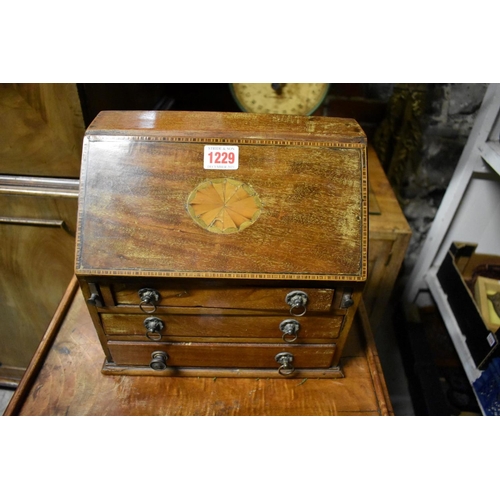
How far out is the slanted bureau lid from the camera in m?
0.89

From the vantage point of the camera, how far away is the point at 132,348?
1075 mm

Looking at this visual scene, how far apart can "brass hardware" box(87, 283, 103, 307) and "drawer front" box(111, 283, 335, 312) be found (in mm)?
35

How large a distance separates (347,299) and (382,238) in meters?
0.56

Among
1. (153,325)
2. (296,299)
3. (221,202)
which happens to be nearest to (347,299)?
(296,299)

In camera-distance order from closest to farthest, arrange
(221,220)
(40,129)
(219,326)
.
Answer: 1. (221,220)
2. (219,326)
3. (40,129)

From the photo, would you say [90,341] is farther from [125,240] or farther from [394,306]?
[394,306]

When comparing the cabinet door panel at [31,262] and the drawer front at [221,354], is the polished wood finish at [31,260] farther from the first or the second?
the drawer front at [221,354]

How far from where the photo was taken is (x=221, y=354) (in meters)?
1.09

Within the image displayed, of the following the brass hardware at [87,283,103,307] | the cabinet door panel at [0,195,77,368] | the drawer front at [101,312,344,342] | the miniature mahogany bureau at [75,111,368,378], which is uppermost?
the miniature mahogany bureau at [75,111,368,378]

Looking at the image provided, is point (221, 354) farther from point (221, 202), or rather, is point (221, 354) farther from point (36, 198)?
point (36, 198)

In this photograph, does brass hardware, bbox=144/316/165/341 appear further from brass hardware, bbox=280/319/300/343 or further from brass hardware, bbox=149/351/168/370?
brass hardware, bbox=280/319/300/343

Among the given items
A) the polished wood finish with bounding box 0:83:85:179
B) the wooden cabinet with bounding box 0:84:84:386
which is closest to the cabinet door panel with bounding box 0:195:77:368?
the wooden cabinet with bounding box 0:84:84:386

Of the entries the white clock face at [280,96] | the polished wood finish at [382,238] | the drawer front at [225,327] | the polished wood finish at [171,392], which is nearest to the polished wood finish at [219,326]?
the drawer front at [225,327]
